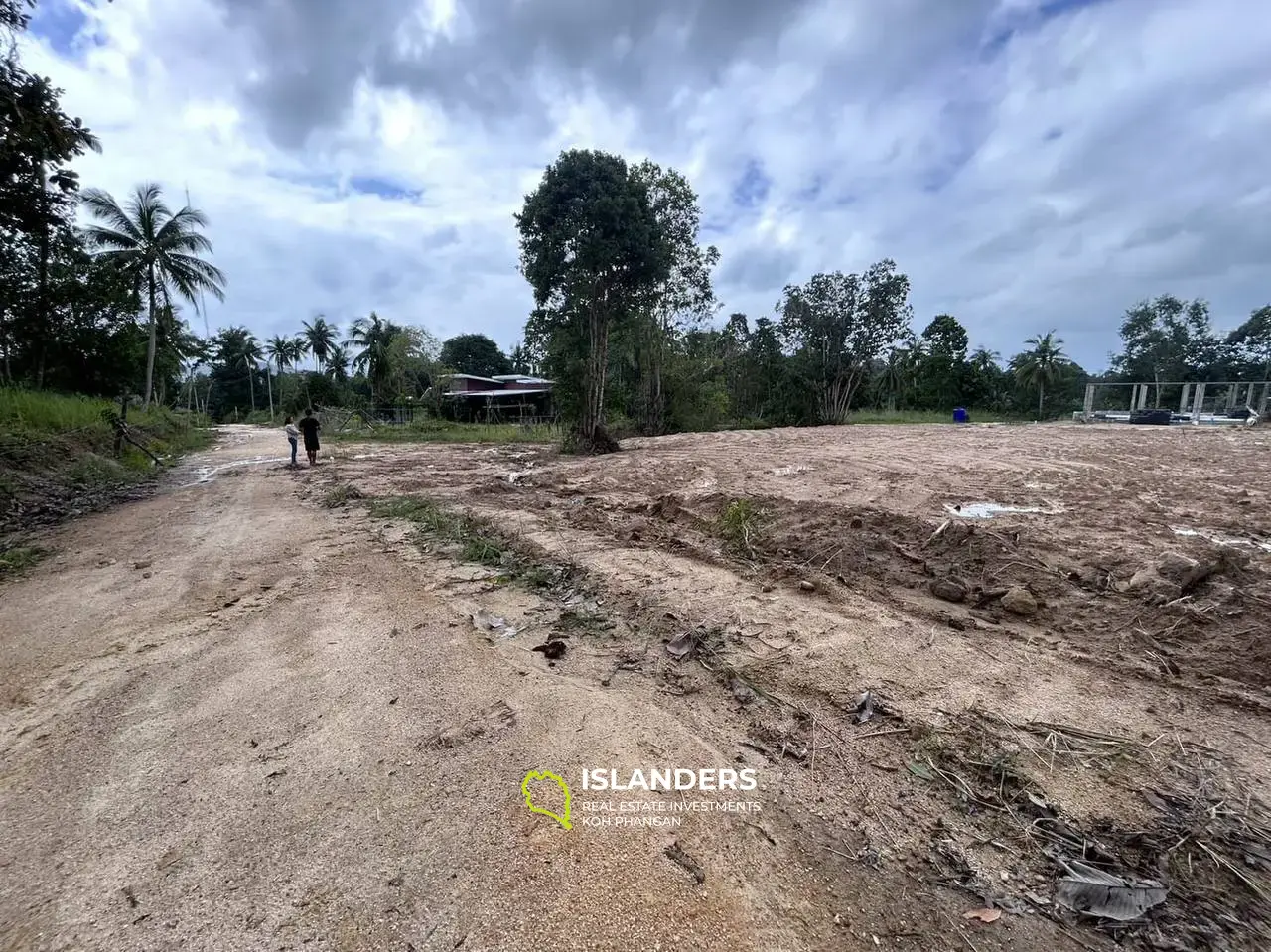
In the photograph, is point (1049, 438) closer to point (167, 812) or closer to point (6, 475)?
point (167, 812)

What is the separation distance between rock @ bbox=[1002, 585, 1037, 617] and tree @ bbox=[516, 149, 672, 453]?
1279cm

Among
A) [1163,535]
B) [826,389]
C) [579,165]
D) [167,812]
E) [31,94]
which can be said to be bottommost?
[167,812]

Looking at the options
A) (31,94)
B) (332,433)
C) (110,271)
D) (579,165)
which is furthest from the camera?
(332,433)

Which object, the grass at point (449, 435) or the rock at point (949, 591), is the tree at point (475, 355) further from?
the rock at point (949, 591)

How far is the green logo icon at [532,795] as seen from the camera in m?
1.97

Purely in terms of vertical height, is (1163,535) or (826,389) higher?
(826,389)

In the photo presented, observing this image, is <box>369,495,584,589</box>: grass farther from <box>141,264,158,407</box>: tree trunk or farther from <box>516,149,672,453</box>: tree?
<box>141,264,158,407</box>: tree trunk

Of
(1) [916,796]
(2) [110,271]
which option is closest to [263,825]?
(1) [916,796]

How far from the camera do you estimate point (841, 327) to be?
29781 mm

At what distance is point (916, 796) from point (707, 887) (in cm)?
91

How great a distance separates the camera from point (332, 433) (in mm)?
27219

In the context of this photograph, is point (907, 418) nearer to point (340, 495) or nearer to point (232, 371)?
point (340, 495)

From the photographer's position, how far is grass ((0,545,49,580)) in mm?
4944

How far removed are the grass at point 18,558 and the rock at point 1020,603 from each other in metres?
7.83
